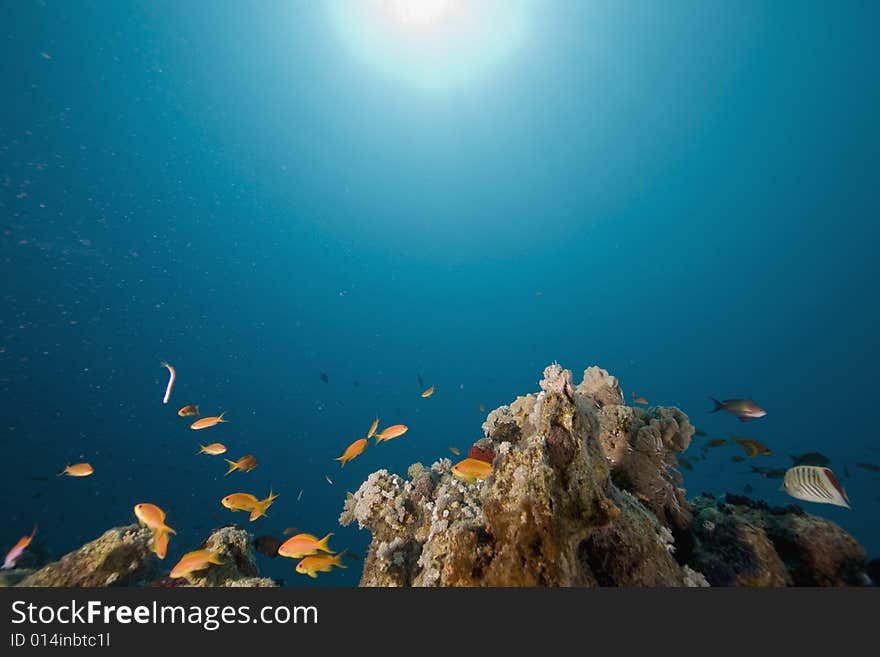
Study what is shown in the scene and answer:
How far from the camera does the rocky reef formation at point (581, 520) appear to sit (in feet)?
8.74

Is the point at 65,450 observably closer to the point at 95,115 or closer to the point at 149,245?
the point at 149,245

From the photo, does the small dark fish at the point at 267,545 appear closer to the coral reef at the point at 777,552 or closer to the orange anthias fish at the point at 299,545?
the orange anthias fish at the point at 299,545

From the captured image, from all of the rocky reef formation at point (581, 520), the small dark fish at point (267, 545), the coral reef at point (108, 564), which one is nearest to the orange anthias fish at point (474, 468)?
the rocky reef formation at point (581, 520)

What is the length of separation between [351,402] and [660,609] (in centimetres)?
11875

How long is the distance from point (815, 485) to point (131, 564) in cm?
886

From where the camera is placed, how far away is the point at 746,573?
12.7ft

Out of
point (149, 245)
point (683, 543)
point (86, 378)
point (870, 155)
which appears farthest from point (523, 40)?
point (86, 378)

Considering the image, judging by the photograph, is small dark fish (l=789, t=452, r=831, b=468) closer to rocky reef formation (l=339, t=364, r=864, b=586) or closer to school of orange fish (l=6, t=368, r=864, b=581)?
school of orange fish (l=6, t=368, r=864, b=581)

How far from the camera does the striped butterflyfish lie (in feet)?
12.4

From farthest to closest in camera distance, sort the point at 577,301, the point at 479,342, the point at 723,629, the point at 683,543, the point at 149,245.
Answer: the point at 479,342 → the point at 577,301 → the point at 149,245 → the point at 683,543 → the point at 723,629

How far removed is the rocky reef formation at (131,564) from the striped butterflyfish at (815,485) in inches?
245

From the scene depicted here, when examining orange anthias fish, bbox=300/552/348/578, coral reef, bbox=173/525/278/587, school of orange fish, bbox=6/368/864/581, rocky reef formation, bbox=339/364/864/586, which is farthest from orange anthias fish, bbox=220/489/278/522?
rocky reef formation, bbox=339/364/864/586

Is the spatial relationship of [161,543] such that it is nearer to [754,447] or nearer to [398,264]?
[754,447]

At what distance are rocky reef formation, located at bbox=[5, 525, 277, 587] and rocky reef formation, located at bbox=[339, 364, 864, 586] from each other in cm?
185
